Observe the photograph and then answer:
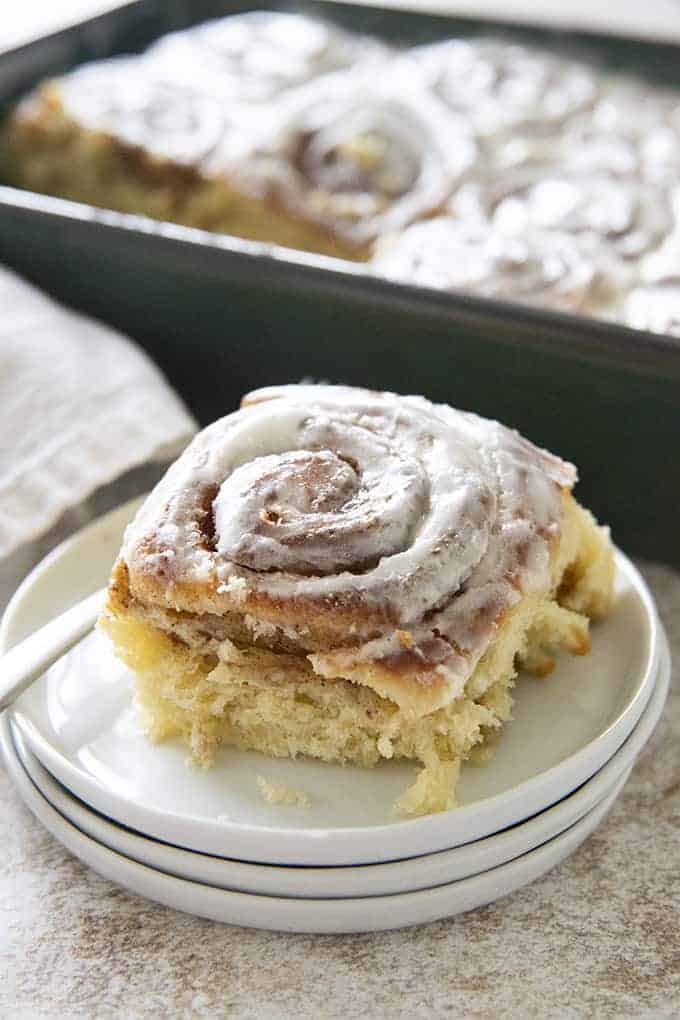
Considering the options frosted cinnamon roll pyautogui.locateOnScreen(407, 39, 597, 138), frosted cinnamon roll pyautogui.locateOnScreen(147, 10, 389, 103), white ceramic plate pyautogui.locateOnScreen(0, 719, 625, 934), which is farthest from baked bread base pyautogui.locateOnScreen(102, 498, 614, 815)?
frosted cinnamon roll pyautogui.locateOnScreen(147, 10, 389, 103)

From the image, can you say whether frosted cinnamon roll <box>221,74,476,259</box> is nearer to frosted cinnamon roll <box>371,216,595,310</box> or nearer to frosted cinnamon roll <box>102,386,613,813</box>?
frosted cinnamon roll <box>371,216,595,310</box>

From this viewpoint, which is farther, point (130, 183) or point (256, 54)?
point (256, 54)

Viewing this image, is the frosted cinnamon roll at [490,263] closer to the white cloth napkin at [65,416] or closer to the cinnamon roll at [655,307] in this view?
the cinnamon roll at [655,307]

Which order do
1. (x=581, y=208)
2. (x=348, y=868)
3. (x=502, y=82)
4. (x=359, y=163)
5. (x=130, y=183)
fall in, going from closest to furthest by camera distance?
(x=348, y=868) < (x=581, y=208) < (x=359, y=163) < (x=130, y=183) < (x=502, y=82)

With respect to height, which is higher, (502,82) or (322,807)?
(502,82)

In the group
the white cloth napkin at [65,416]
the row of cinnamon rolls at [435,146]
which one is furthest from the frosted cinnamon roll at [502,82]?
the white cloth napkin at [65,416]

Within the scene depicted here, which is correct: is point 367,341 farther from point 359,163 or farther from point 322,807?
point 322,807

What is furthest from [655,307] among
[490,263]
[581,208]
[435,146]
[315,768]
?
[315,768]

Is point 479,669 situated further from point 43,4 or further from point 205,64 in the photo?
point 43,4
